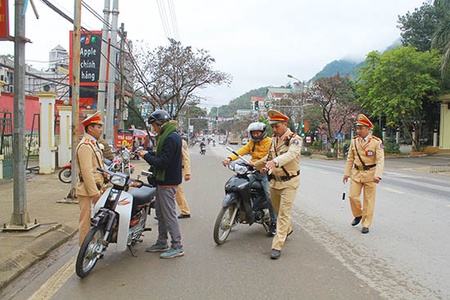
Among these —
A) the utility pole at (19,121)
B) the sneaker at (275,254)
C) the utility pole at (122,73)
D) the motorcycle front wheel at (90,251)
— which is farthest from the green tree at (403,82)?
the motorcycle front wheel at (90,251)

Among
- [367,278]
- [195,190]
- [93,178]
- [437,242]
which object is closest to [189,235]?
[93,178]

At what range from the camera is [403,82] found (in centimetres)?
3475

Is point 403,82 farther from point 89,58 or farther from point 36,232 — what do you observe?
point 36,232

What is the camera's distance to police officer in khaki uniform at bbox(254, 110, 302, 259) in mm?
5543

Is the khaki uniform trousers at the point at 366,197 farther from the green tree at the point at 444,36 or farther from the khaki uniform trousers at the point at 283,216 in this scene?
the green tree at the point at 444,36

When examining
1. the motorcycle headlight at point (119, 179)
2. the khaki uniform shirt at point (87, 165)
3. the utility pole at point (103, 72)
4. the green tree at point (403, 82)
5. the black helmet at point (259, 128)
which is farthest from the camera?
the green tree at point (403, 82)

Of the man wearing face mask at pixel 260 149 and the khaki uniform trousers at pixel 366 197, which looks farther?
the khaki uniform trousers at pixel 366 197

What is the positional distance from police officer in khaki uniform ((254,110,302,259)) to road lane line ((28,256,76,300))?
2.43m

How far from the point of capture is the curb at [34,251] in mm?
4887

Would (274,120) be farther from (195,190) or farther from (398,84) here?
(398,84)

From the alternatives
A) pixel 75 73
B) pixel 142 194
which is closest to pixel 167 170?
pixel 142 194

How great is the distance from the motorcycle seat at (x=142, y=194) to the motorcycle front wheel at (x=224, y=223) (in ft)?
3.17

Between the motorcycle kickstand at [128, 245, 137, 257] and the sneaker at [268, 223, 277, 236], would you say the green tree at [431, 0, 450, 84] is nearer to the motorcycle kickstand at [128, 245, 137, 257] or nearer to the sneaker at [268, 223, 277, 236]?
the sneaker at [268, 223, 277, 236]

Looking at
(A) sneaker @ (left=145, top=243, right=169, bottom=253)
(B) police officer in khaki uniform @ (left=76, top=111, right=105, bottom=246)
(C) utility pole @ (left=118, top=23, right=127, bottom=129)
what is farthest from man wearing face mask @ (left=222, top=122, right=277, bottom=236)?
(C) utility pole @ (left=118, top=23, right=127, bottom=129)
